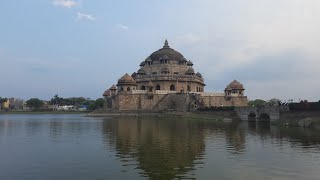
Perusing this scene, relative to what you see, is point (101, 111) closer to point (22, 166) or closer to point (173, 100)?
point (173, 100)

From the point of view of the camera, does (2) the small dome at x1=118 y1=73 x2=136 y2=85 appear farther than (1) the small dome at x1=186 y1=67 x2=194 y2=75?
No

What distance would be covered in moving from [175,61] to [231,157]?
71507 mm

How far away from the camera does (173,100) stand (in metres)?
78.2

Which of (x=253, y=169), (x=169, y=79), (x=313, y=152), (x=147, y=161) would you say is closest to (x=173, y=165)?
(x=147, y=161)

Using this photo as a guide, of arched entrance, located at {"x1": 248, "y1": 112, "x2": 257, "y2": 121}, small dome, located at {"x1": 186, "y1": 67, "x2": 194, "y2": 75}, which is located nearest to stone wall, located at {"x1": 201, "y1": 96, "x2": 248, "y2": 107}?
small dome, located at {"x1": 186, "y1": 67, "x2": 194, "y2": 75}

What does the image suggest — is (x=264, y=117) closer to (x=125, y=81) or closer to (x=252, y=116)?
(x=252, y=116)

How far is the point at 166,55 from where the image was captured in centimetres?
8900

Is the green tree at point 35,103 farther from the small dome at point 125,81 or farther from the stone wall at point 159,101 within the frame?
the small dome at point 125,81

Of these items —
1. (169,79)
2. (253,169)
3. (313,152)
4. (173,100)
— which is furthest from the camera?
(169,79)

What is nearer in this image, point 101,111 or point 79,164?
point 79,164

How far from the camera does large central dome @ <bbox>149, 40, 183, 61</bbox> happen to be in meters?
89.4

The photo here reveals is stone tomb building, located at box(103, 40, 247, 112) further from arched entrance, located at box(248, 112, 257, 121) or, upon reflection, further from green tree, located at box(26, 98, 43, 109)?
green tree, located at box(26, 98, 43, 109)

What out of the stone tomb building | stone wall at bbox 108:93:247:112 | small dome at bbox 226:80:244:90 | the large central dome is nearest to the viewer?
stone wall at bbox 108:93:247:112

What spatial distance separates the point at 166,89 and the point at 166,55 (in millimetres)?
9143
